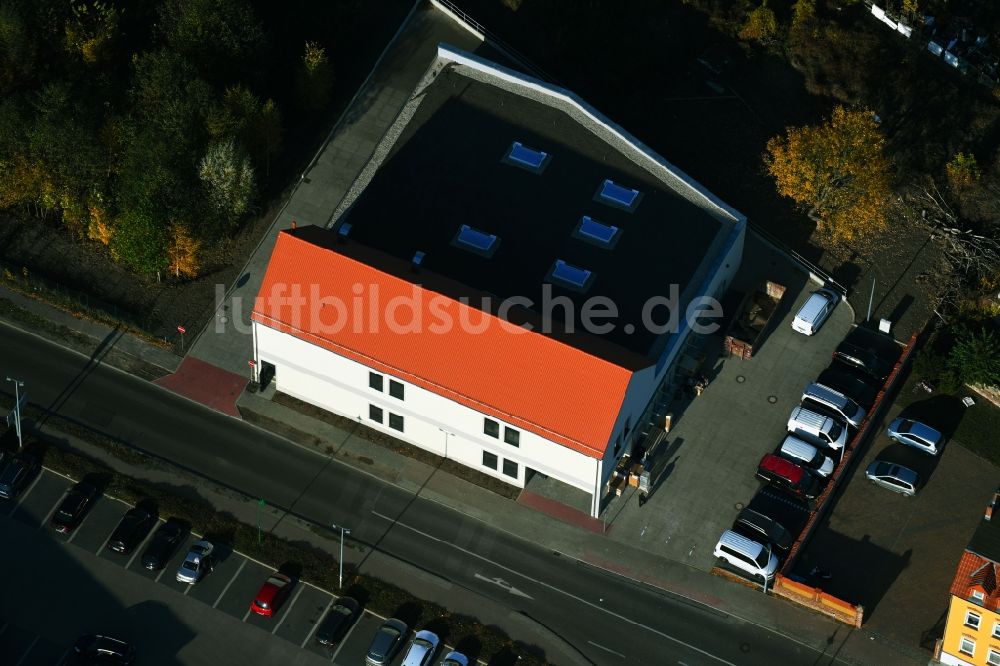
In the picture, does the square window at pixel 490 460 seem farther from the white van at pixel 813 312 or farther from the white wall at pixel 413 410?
the white van at pixel 813 312

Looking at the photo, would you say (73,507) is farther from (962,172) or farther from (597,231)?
(962,172)

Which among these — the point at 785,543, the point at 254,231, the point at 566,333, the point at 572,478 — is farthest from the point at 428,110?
the point at 785,543

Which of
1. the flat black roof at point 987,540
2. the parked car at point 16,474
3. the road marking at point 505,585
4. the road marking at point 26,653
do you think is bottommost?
the road marking at point 26,653

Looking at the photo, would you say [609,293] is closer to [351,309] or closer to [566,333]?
[566,333]

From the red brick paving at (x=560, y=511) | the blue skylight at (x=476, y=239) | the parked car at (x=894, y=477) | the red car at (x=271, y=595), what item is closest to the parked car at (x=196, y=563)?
the red car at (x=271, y=595)

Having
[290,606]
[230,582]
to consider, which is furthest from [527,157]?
[230,582]

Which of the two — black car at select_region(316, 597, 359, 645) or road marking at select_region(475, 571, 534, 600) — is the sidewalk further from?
Answer: black car at select_region(316, 597, 359, 645)
